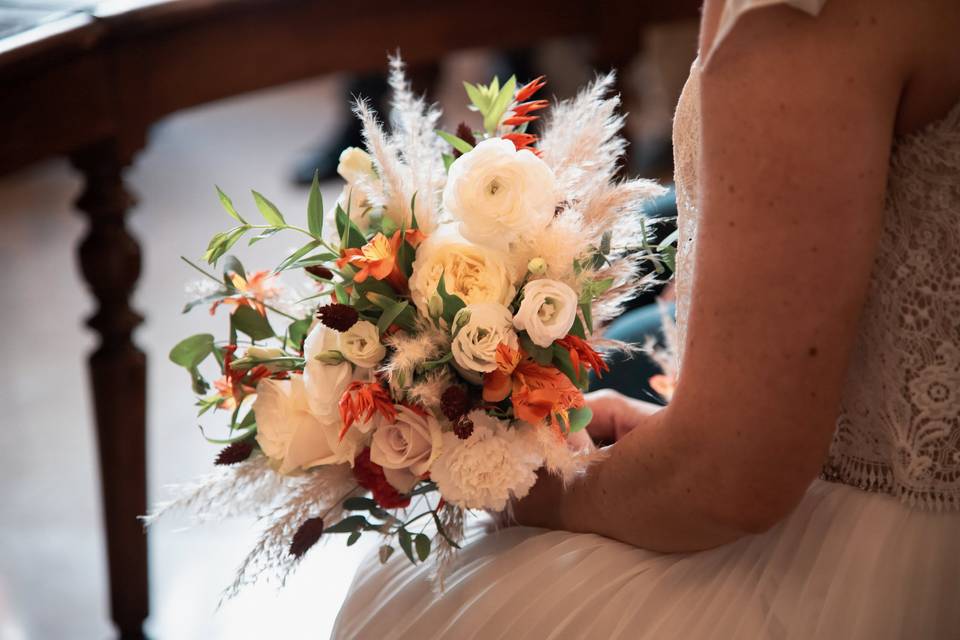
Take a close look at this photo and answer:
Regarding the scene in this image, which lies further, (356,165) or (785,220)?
(356,165)

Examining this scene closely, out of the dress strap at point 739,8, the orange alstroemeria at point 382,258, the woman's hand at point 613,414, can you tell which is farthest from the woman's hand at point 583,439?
the dress strap at point 739,8

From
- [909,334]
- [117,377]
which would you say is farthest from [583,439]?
[117,377]

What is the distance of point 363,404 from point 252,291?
187 mm

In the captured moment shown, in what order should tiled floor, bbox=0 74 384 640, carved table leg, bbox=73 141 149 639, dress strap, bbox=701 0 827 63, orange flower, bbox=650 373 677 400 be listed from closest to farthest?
dress strap, bbox=701 0 827 63, orange flower, bbox=650 373 677 400, carved table leg, bbox=73 141 149 639, tiled floor, bbox=0 74 384 640

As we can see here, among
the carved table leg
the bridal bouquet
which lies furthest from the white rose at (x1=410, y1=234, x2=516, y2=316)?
the carved table leg

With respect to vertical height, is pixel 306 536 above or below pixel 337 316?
below

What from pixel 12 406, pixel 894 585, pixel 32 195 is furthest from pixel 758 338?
pixel 32 195

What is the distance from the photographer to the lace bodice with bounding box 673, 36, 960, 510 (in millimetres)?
702

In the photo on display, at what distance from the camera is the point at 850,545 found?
78cm

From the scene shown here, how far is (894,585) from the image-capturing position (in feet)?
2.52

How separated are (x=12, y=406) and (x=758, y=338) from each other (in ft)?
7.06

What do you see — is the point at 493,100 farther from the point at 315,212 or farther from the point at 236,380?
the point at 236,380

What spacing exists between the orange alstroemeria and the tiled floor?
953mm

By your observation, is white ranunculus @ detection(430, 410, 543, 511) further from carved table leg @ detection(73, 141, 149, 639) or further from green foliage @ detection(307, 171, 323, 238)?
carved table leg @ detection(73, 141, 149, 639)
